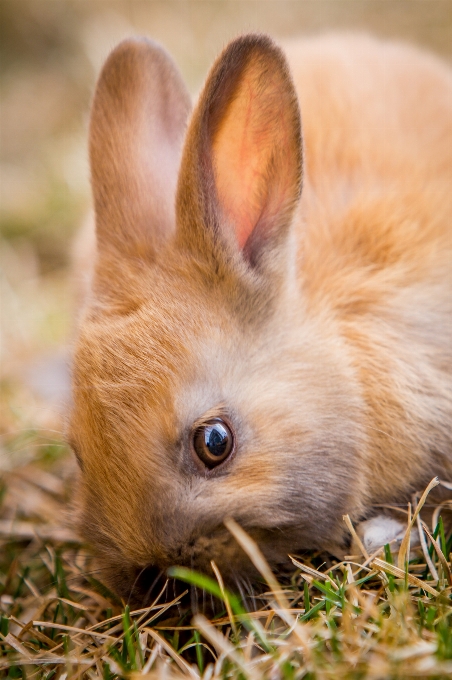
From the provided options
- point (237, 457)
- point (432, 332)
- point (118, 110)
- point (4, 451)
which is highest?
point (118, 110)

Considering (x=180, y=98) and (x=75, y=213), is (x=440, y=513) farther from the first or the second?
(x=75, y=213)

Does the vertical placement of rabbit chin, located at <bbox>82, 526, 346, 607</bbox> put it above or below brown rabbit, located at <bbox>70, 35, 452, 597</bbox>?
below

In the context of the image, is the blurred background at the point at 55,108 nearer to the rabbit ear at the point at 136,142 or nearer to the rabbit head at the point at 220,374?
the rabbit ear at the point at 136,142

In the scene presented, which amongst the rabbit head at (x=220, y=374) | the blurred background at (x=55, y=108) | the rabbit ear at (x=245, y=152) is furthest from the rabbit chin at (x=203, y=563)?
the blurred background at (x=55, y=108)

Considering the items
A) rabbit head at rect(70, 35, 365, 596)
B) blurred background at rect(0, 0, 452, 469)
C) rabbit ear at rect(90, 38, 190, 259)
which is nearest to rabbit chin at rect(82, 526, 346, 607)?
rabbit head at rect(70, 35, 365, 596)

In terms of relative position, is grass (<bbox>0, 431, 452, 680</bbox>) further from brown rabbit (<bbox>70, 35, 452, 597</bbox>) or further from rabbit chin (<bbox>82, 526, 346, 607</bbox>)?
brown rabbit (<bbox>70, 35, 452, 597</bbox>)

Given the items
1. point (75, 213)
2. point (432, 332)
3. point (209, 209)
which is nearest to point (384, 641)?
point (432, 332)

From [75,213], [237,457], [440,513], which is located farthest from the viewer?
[75,213]
